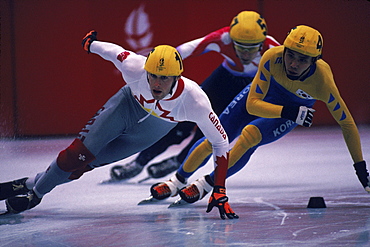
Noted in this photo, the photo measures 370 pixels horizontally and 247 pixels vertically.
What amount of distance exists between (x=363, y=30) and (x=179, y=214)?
20.7 ft

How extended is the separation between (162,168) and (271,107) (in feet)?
6.10

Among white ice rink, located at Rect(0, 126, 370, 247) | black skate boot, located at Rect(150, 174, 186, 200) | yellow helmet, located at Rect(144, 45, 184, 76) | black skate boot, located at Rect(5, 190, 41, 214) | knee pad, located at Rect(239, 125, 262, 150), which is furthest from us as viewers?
black skate boot, located at Rect(150, 174, 186, 200)

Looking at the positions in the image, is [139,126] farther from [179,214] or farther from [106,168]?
[106,168]

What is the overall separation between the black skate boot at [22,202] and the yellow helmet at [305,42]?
2.01 metres

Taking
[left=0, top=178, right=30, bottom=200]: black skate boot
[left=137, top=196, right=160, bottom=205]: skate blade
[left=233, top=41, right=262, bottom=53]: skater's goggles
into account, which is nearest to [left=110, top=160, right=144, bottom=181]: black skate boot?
[left=137, top=196, right=160, bottom=205]: skate blade

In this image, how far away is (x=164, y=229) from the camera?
343 cm

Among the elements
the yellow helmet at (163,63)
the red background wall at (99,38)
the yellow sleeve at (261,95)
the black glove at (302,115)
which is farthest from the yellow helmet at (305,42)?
the red background wall at (99,38)

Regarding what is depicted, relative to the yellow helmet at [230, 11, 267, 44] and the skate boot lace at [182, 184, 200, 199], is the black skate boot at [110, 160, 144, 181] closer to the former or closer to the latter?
the skate boot lace at [182, 184, 200, 199]

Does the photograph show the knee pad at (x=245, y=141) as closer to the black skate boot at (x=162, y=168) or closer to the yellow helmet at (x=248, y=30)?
the yellow helmet at (x=248, y=30)

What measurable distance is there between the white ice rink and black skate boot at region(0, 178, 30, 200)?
16 centimetres

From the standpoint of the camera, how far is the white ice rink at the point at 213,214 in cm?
318

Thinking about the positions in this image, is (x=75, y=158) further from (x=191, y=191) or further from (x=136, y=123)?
(x=191, y=191)

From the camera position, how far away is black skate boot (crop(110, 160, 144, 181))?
545cm

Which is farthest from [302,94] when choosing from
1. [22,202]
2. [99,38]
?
[99,38]
